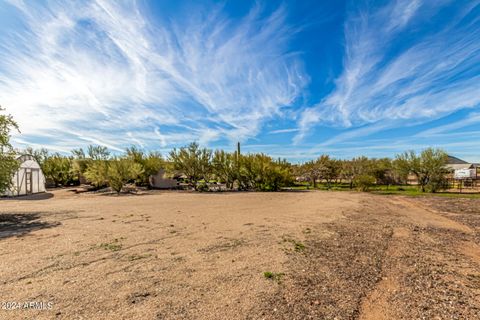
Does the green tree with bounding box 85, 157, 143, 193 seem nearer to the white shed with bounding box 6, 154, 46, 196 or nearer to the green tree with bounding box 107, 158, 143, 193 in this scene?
the green tree with bounding box 107, 158, 143, 193

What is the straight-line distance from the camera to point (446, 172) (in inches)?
1007

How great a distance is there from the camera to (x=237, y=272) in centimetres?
455

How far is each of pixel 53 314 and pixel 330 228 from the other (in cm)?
788

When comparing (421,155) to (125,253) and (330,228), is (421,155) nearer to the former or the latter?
(330,228)

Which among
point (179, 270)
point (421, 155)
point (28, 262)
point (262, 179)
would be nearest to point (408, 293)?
point (179, 270)

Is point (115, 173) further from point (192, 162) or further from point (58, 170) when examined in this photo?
point (58, 170)

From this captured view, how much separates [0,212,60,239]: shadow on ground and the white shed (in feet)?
40.8

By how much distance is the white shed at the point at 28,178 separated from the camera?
66.8 ft

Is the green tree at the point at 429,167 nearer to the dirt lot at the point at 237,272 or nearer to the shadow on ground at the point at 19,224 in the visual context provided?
the dirt lot at the point at 237,272

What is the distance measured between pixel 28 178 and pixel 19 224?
17092mm

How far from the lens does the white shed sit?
802 inches

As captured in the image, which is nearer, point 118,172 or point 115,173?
point 115,173

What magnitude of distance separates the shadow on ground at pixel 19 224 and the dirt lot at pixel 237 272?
15 centimetres

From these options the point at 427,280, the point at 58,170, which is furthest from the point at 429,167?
the point at 58,170
